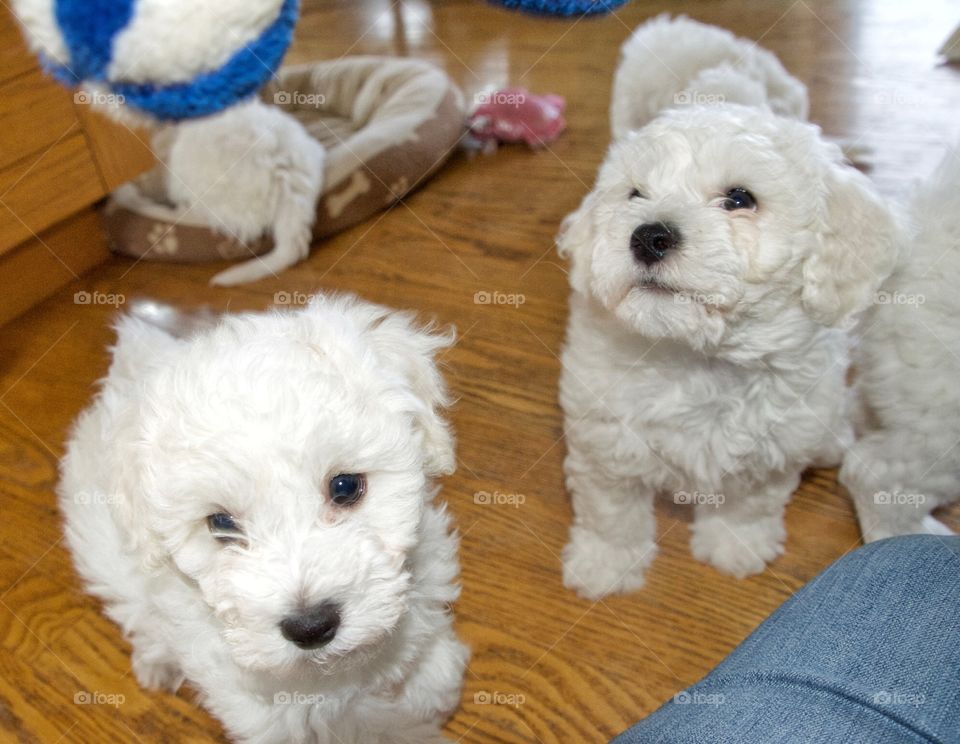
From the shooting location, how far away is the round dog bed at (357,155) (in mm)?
3359

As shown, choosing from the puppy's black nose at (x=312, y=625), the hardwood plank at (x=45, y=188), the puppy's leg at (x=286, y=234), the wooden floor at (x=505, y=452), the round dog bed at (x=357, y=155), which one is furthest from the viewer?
the round dog bed at (x=357, y=155)

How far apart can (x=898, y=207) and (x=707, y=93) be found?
685 mm

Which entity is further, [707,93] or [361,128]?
[361,128]

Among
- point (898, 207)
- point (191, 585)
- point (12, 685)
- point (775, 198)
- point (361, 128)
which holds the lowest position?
point (12, 685)

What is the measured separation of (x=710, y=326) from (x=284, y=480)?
906 millimetres

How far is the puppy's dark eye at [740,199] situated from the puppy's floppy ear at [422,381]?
692 millimetres

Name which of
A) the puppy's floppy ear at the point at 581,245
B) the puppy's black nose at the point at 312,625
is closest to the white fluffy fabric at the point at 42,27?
the puppy's black nose at the point at 312,625

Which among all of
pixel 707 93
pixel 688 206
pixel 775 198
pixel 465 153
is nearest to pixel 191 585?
pixel 688 206

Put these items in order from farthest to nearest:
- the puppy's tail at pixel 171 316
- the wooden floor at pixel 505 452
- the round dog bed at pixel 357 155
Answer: the round dog bed at pixel 357 155 < the puppy's tail at pixel 171 316 < the wooden floor at pixel 505 452

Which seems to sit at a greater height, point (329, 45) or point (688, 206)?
point (688, 206)

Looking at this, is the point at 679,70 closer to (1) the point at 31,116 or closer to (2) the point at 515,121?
(2) the point at 515,121

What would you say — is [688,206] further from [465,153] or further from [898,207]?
[465,153]

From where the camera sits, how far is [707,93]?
2.27 meters

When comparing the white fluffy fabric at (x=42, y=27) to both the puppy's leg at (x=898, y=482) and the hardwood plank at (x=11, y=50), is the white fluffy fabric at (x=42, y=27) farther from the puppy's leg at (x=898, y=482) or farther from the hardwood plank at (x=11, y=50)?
the hardwood plank at (x=11, y=50)
